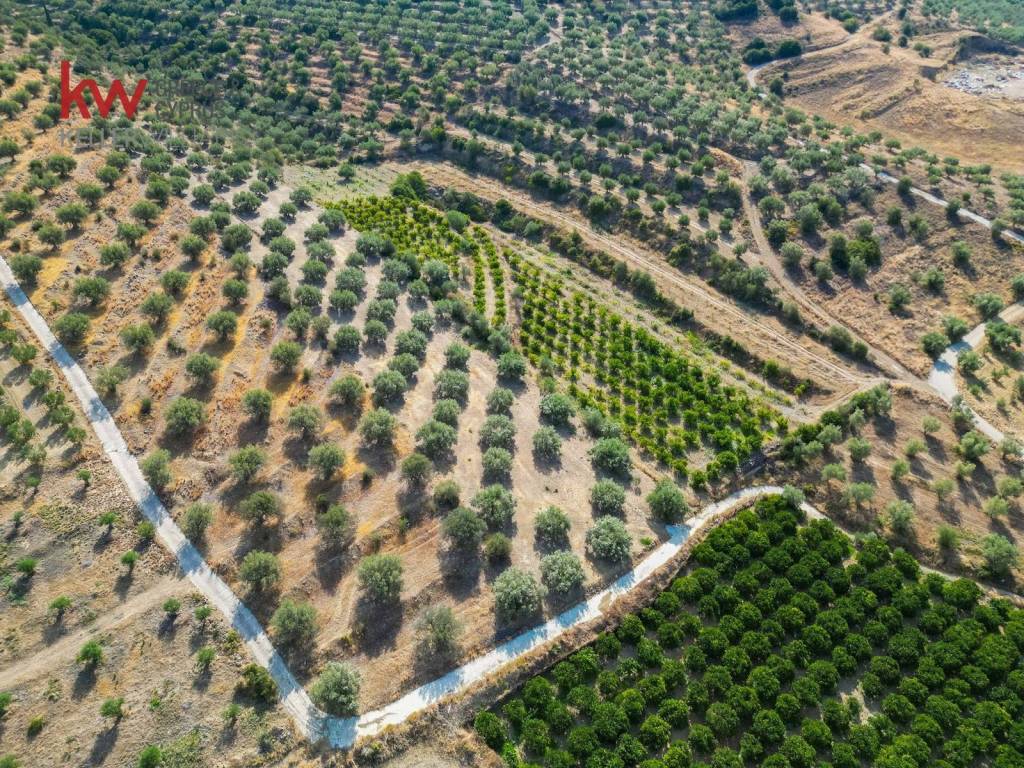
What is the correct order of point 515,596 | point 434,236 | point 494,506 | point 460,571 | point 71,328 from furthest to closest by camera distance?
point 434,236
point 71,328
point 494,506
point 460,571
point 515,596

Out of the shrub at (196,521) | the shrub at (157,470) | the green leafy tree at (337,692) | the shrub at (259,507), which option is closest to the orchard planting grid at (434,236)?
the shrub at (259,507)

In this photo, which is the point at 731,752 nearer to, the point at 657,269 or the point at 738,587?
the point at 738,587

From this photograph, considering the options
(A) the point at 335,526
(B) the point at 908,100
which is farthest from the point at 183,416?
(B) the point at 908,100

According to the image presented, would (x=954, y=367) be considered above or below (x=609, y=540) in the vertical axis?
above

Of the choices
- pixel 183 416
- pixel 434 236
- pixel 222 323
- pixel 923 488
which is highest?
pixel 222 323

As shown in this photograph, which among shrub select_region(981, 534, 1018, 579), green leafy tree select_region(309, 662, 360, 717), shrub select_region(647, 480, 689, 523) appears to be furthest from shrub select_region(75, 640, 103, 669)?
shrub select_region(981, 534, 1018, 579)

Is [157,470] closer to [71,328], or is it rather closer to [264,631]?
[264,631]
